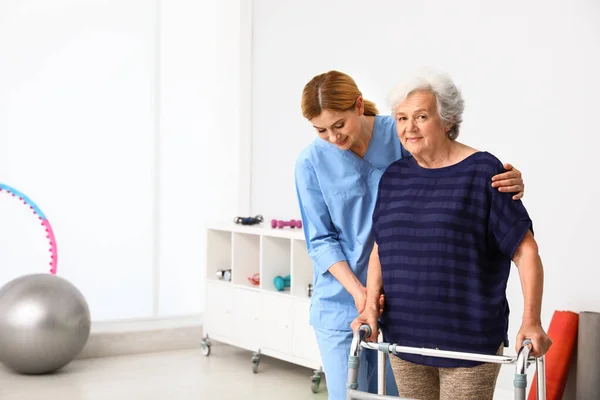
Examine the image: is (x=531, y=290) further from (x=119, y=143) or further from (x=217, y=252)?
(x=119, y=143)

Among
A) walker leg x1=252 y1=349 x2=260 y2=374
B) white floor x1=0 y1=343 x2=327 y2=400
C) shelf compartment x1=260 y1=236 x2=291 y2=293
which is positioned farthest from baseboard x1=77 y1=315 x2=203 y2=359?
shelf compartment x1=260 y1=236 x2=291 y2=293

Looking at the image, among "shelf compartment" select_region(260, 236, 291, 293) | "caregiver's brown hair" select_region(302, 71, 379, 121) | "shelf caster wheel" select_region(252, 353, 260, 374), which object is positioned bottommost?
"shelf caster wheel" select_region(252, 353, 260, 374)

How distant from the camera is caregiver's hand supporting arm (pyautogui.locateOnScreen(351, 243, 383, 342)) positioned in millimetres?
2344

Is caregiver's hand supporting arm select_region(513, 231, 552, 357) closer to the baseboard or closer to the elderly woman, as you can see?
the elderly woman

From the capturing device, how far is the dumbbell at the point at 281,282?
17.9 ft

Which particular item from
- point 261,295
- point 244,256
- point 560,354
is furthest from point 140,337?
point 560,354

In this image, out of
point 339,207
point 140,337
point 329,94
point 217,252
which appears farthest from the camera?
point 140,337

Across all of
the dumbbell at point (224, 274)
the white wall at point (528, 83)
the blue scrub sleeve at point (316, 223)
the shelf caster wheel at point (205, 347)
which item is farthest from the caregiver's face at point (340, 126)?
the shelf caster wheel at point (205, 347)

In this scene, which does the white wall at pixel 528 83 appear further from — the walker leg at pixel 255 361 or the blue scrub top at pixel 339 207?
the blue scrub top at pixel 339 207

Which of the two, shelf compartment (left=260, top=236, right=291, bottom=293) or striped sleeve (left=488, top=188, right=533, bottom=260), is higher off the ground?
A: striped sleeve (left=488, top=188, right=533, bottom=260)

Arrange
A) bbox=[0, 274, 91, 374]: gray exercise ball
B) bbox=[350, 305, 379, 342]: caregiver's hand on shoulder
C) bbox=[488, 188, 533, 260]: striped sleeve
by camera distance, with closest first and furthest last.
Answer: bbox=[488, 188, 533, 260]: striped sleeve < bbox=[350, 305, 379, 342]: caregiver's hand on shoulder < bbox=[0, 274, 91, 374]: gray exercise ball

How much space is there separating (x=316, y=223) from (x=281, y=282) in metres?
2.87

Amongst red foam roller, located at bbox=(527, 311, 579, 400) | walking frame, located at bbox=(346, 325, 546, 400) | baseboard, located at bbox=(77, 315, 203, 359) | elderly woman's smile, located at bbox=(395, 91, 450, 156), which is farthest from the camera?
baseboard, located at bbox=(77, 315, 203, 359)

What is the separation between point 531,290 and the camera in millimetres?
2100
